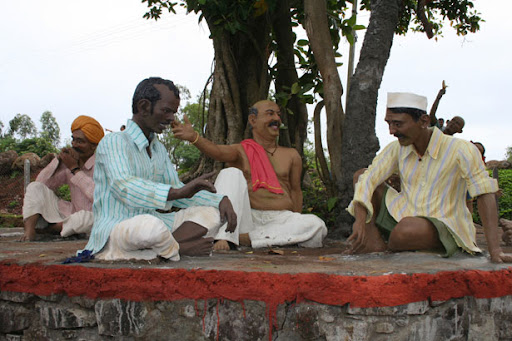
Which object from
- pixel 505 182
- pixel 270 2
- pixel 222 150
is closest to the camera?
pixel 222 150

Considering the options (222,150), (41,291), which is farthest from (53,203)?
(41,291)

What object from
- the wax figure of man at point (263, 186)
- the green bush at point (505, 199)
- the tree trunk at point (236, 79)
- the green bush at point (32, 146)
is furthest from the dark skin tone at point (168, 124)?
the green bush at point (32, 146)

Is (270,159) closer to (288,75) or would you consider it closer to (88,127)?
(88,127)

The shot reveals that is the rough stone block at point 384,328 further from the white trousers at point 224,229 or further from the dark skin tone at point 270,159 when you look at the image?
the dark skin tone at point 270,159

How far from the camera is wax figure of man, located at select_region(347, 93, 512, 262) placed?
3.09m

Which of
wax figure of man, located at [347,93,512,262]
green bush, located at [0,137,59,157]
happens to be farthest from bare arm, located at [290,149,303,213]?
green bush, located at [0,137,59,157]

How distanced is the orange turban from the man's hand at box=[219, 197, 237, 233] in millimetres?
2045

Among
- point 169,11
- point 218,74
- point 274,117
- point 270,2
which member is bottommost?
point 274,117

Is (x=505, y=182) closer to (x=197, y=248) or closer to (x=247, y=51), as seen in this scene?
(x=247, y=51)

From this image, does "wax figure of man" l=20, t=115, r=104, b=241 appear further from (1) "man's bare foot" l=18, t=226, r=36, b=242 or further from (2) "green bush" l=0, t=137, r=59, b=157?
(2) "green bush" l=0, t=137, r=59, b=157

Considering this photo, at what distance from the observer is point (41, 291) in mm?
2766

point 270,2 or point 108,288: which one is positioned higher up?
point 270,2

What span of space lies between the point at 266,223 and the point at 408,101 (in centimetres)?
181

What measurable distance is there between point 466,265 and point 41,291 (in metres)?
2.34
